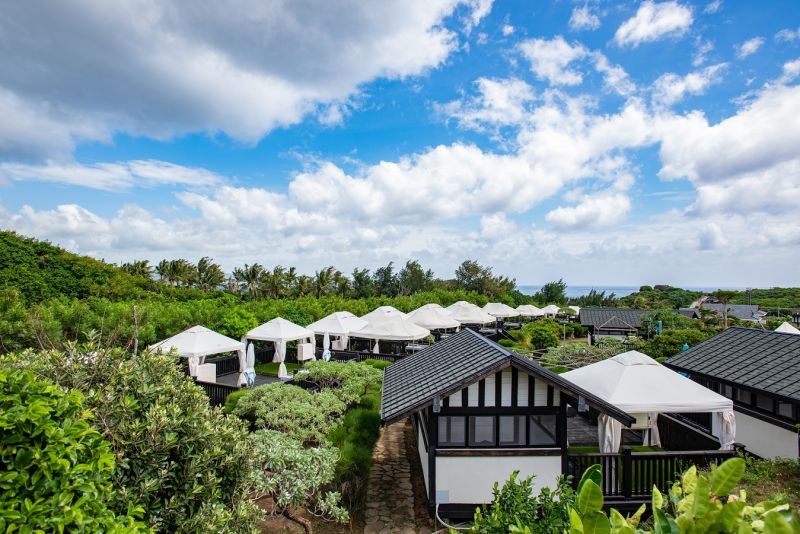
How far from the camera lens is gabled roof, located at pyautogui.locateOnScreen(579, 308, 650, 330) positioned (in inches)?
1367

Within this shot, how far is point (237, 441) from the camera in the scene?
177 inches

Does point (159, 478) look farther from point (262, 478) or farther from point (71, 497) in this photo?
point (262, 478)

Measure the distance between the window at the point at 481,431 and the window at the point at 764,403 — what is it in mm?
7053

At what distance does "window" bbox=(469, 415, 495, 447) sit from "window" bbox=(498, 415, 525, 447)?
0.70 feet

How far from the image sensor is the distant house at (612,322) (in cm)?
3434

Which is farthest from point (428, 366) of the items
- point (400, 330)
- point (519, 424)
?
point (400, 330)

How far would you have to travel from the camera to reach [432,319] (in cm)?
2512

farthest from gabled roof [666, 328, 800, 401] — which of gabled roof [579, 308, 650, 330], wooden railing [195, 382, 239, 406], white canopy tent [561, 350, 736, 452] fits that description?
gabled roof [579, 308, 650, 330]

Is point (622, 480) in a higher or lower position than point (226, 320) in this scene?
lower

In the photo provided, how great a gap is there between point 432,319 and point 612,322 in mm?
18281

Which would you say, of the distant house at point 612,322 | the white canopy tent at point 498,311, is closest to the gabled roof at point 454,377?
the white canopy tent at point 498,311

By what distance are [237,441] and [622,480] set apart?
7.56 metres

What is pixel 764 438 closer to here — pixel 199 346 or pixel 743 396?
pixel 743 396

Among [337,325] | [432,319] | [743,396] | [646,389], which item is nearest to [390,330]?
[337,325]
